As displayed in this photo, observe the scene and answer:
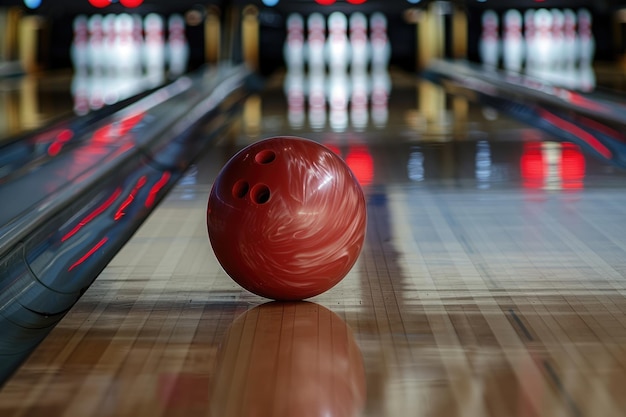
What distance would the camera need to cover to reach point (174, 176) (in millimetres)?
3322

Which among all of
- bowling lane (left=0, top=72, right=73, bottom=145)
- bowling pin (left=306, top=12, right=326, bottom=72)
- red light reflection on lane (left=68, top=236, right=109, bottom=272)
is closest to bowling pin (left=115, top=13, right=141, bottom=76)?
bowling lane (left=0, top=72, right=73, bottom=145)

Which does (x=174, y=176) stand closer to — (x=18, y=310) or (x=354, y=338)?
(x=18, y=310)

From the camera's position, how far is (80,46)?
852 centimetres

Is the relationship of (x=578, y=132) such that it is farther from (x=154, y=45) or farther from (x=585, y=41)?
(x=154, y=45)

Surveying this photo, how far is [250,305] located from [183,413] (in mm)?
534

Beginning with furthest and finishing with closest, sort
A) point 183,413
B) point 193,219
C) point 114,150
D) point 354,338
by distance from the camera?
point 114,150
point 193,219
point 354,338
point 183,413

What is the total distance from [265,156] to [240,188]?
0.24 feet

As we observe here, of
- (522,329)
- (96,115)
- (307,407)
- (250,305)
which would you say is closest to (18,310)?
(250,305)

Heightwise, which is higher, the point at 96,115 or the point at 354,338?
the point at 96,115

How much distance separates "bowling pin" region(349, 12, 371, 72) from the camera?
333 inches

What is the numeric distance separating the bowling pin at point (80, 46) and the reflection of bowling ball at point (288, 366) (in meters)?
7.00

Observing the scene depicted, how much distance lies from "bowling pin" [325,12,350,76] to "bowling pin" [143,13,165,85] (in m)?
1.42

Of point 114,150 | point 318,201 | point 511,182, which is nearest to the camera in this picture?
point 318,201

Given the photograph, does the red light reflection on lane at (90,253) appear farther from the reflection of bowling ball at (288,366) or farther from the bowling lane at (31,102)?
the bowling lane at (31,102)
